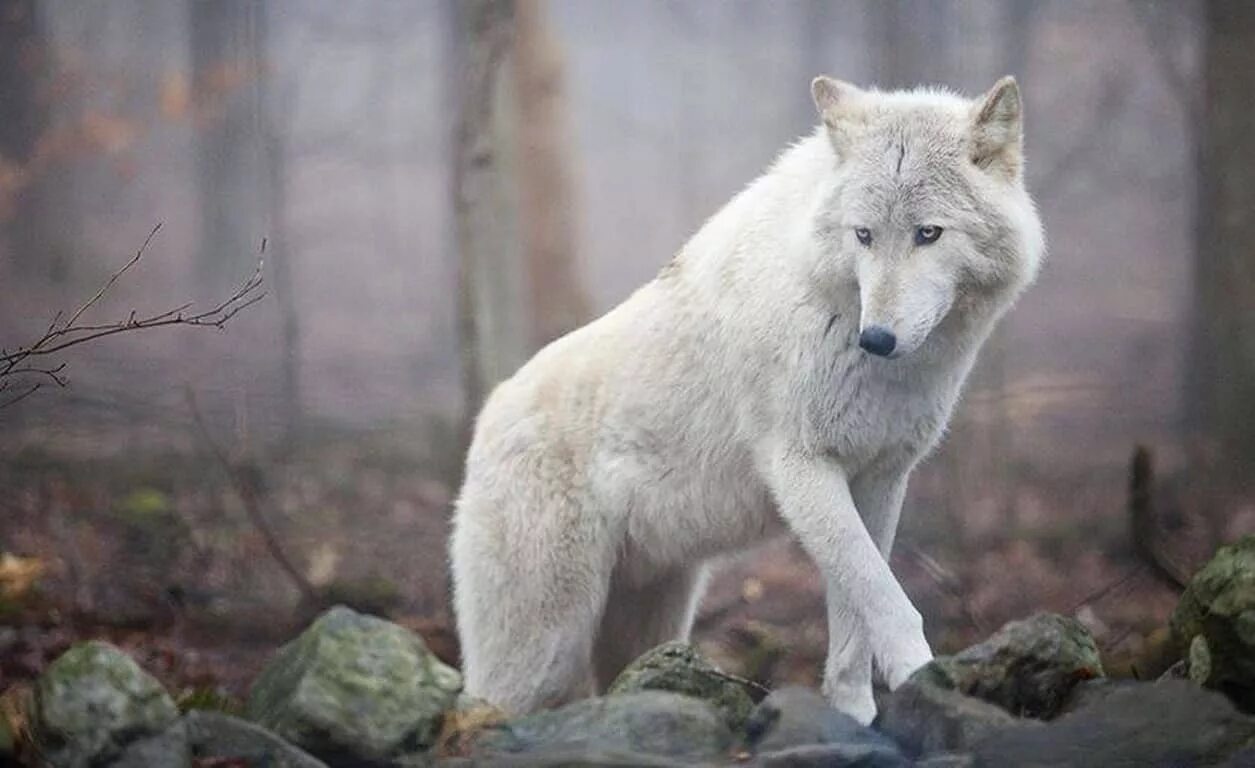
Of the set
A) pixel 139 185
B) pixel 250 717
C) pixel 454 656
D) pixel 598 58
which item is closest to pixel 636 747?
pixel 250 717

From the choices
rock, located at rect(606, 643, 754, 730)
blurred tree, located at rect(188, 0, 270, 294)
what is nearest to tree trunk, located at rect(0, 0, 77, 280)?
blurred tree, located at rect(188, 0, 270, 294)

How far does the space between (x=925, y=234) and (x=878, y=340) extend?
39 cm

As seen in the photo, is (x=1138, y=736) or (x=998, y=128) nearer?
(x=1138, y=736)

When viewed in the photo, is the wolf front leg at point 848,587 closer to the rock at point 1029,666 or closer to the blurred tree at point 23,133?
the rock at point 1029,666

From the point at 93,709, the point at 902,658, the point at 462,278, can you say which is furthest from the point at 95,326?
the point at 462,278

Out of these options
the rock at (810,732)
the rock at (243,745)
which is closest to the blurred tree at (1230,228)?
the rock at (810,732)

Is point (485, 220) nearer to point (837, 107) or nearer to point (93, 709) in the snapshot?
point (837, 107)

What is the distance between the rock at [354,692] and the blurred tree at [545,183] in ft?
21.6

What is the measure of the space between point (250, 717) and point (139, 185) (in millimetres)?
11130

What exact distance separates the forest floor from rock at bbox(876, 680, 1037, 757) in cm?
183

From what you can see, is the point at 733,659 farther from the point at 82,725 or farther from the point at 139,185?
the point at 139,185

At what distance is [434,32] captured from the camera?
15.7m

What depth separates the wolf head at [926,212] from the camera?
13.4ft

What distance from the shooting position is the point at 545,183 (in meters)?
10.8
